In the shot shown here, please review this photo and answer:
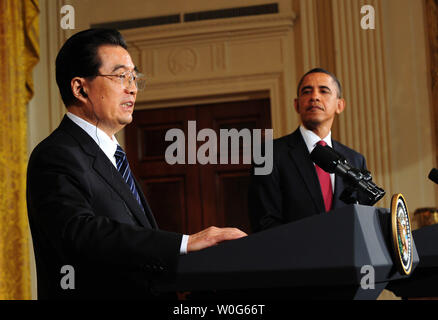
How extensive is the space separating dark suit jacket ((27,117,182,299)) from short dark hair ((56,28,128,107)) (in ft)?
0.44

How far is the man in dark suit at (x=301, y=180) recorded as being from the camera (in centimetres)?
271

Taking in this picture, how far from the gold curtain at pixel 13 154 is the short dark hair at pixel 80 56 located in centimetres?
373

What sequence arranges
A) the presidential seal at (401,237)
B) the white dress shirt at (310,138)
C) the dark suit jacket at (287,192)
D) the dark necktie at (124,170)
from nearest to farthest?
the presidential seal at (401,237) < the dark necktie at (124,170) < the dark suit jacket at (287,192) < the white dress shirt at (310,138)

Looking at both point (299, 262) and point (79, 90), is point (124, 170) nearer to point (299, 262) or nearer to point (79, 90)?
point (79, 90)

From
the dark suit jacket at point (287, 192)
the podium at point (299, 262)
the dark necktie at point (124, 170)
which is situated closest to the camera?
the podium at point (299, 262)

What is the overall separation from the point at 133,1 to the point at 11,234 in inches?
92.3

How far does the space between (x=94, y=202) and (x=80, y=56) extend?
0.42 metres

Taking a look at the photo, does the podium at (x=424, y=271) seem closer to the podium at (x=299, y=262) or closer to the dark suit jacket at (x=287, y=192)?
the podium at (x=299, y=262)

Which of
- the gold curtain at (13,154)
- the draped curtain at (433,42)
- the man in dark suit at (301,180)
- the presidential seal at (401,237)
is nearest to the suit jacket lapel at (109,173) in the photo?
the presidential seal at (401,237)

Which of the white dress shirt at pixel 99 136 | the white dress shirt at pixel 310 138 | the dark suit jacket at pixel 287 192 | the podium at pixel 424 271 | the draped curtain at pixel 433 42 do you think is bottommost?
the podium at pixel 424 271

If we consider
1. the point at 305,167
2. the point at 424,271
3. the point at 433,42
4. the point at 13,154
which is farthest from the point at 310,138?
the point at 13,154

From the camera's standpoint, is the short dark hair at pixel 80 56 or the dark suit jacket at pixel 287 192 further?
the dark suit jacket at pixel 287 192

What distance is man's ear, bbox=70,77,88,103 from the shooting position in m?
1.59
